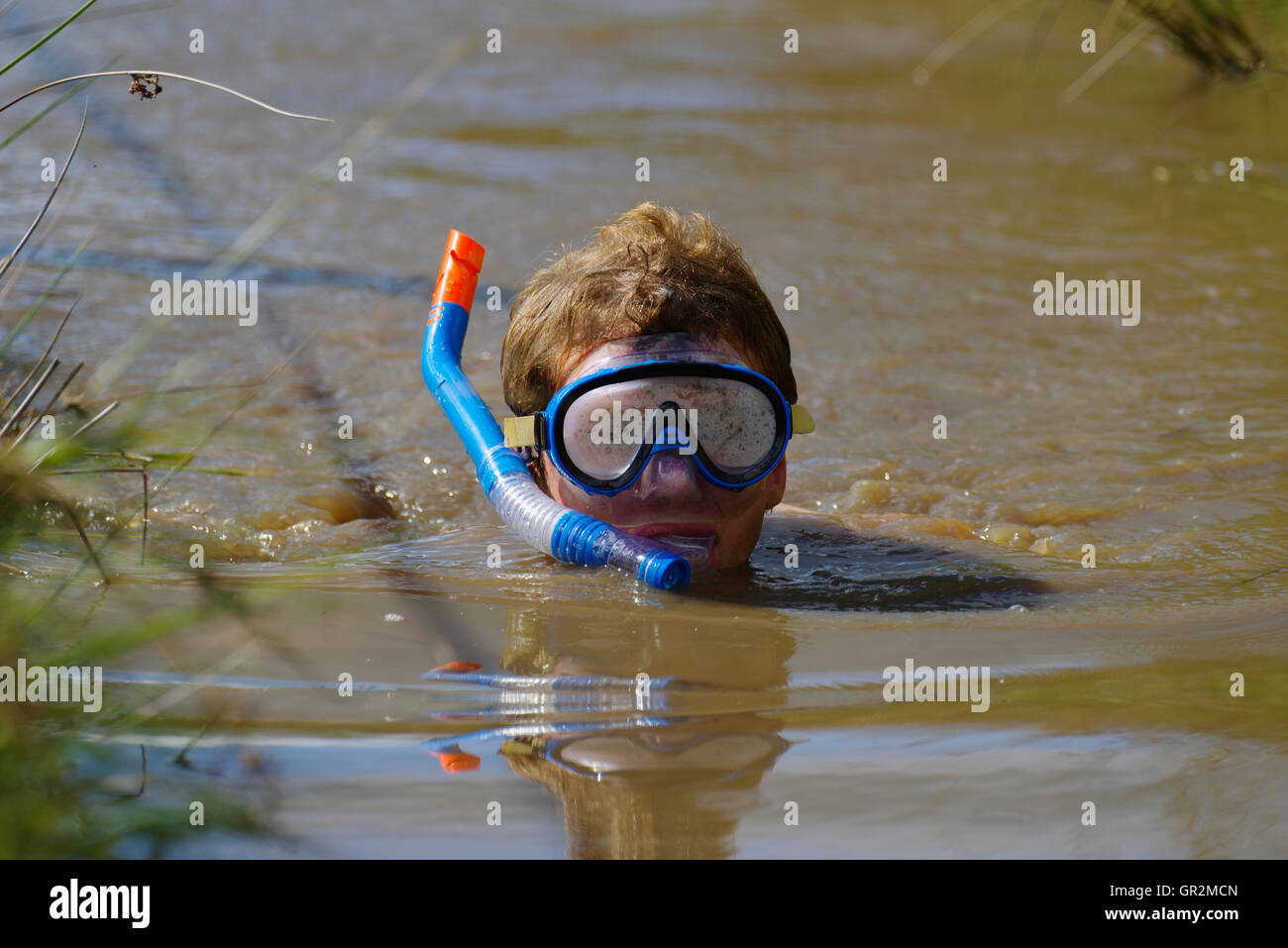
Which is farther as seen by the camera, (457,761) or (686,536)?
(686,536)

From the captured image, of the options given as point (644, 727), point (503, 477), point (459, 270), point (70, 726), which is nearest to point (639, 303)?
point (503, 477)

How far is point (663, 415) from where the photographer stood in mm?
2922

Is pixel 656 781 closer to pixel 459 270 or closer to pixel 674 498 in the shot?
pixel 674 498

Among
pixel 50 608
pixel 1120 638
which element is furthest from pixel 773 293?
pixel 50 608

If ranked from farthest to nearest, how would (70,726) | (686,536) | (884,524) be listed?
(884,524)
(686,536)
(70,726)

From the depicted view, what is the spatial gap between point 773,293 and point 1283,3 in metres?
2.73

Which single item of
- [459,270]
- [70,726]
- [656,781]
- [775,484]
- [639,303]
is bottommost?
[656,781]

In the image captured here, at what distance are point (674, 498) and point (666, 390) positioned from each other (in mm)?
237

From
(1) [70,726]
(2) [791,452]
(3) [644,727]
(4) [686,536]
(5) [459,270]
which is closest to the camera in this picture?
(1) [70,726]

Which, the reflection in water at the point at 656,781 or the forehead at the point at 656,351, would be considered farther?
the forehead at the point at 656,351

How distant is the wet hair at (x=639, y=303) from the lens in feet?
9.90

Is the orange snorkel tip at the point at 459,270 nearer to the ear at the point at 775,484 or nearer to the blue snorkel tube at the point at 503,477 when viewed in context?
the blue snorkel tube at the point at 503,477

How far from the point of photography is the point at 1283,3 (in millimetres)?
6062

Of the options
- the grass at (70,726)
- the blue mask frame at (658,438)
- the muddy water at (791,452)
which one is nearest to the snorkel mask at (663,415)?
the blue mask frame at (658,438)
